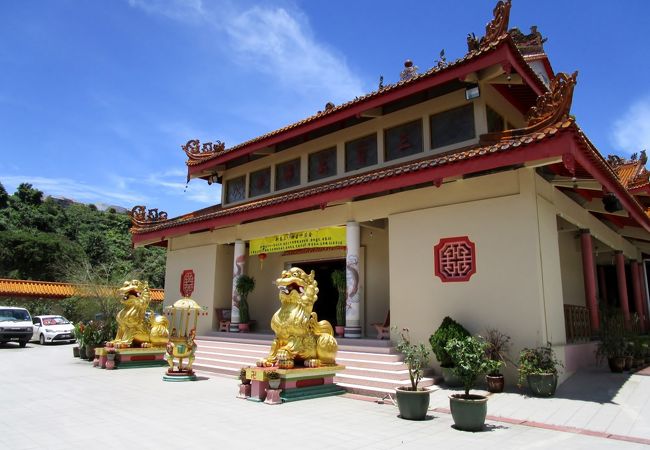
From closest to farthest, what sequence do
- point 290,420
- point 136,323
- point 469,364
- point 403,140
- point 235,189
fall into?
point 469,364, point 290,420, point 403,140, point 136,323, point 235,189

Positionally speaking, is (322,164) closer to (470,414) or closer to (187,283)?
(187,283)

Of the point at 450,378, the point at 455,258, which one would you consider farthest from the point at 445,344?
the point at 455,258

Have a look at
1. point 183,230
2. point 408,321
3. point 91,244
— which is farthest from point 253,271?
point 91,244

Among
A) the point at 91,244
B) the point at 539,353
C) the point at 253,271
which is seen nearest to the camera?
the point at 539,353

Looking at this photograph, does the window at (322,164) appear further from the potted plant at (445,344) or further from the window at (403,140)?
the potted plant at (445,344)

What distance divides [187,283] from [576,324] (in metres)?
11.3

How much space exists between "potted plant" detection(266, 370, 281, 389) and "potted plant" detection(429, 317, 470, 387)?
2.83m

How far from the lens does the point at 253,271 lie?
15.4 meters

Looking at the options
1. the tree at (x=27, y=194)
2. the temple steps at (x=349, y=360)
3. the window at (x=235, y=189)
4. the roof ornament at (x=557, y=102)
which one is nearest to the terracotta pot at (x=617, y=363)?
the temple steps at (x=349, y=360)

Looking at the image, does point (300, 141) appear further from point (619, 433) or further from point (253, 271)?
point (619, 433)

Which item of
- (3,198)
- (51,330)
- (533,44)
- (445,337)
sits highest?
(3,198)

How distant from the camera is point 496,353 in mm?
7695

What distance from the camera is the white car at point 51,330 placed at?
752 inches

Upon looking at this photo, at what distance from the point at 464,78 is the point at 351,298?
208 inches
